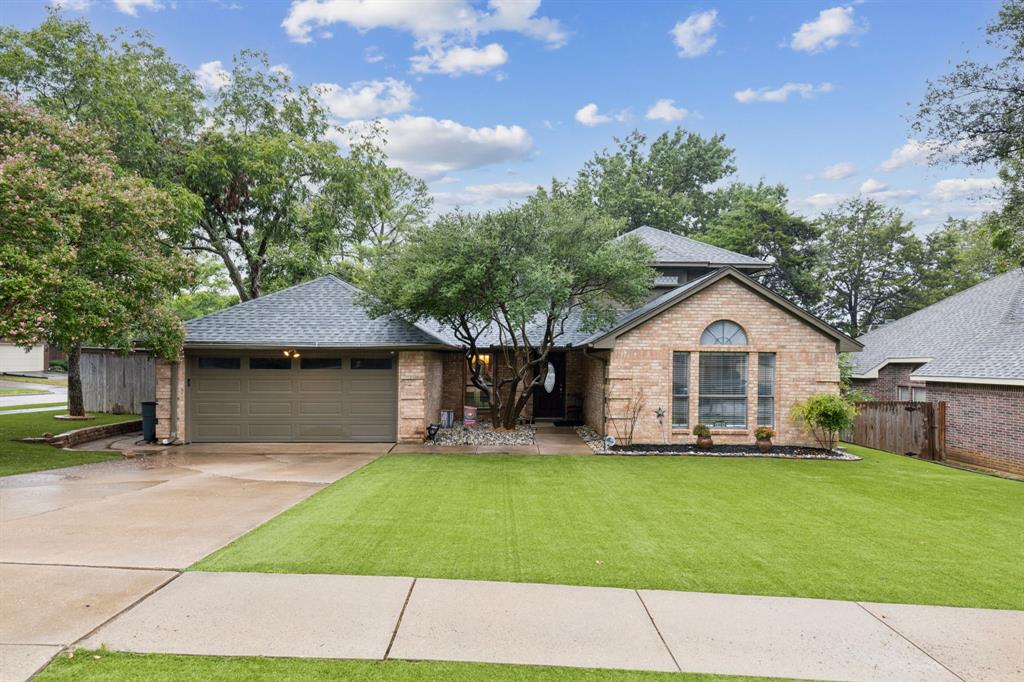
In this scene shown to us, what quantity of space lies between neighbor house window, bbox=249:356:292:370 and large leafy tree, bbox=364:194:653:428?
2.54 metres

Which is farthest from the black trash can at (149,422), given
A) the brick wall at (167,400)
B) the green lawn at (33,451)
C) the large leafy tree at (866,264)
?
the large leafy tree at (866,264)

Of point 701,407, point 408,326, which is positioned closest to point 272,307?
point 408,326

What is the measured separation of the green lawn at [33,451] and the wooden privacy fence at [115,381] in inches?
79.0

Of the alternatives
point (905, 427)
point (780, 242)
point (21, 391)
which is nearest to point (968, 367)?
point (905, 427)

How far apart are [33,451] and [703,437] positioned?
50.1 feet

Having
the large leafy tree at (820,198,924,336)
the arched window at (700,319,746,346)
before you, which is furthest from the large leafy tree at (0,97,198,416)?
the large leafy tree at (820,198,924,336)

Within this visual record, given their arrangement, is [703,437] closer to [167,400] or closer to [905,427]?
[905,427]

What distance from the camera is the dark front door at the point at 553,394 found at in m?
17.8

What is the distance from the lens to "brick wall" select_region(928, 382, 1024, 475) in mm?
13156

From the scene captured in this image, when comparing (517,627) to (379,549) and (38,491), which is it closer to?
(379,549)

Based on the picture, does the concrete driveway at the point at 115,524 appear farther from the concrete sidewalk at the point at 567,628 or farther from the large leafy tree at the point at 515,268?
the large leafy tree at the point at 515,268

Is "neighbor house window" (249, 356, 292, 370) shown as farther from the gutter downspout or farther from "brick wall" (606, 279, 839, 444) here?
"brick wall" (606, 279, 839, 444)

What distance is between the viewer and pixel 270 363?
13375 millimetres

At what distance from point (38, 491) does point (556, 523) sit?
26.9 feet
